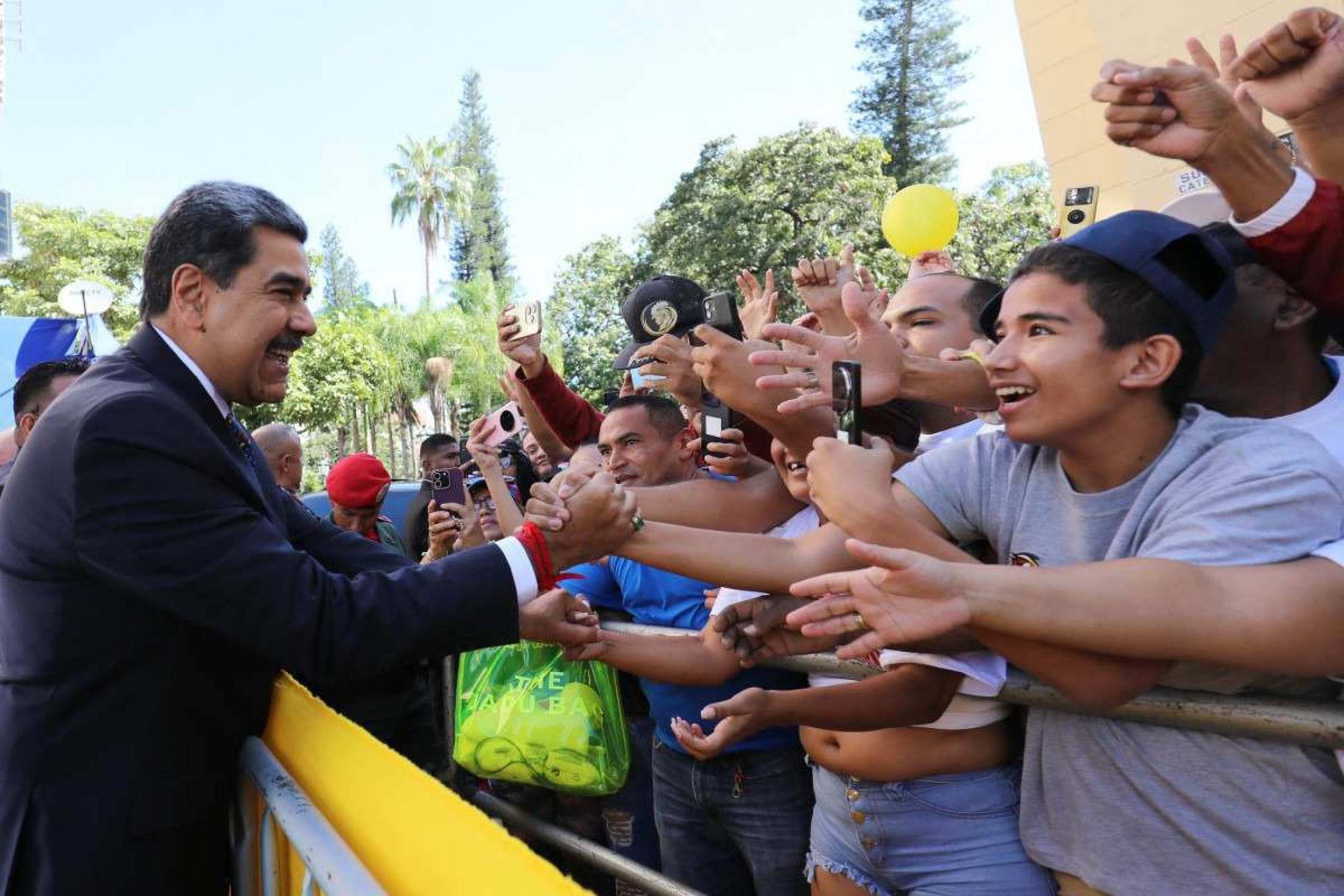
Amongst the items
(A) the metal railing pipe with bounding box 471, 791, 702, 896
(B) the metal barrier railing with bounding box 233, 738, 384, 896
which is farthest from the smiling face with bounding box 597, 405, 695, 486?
(B) the metal barrier railing with bounding box 233, 738, 384, 896

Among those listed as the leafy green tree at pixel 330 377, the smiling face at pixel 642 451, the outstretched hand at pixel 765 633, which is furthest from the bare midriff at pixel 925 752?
the leafy green tree at pixel 330 377

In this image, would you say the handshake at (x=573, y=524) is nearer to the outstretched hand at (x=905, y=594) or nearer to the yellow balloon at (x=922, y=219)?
the outstretched hand at (x=905, y=594)

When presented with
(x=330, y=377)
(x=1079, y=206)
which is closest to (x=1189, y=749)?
(x=1079, y=206)

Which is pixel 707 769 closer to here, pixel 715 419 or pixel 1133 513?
pixel 715 419

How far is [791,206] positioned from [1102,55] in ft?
42.5

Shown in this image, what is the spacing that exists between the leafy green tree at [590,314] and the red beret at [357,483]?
2692 centimetres

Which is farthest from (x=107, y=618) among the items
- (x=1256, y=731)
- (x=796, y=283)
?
(x=1256, y=731)

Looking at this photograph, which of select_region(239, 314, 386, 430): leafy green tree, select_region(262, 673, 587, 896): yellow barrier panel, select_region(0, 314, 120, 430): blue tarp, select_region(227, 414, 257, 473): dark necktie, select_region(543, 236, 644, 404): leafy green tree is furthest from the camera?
select_region(543, 236, 644, 404): leafy green tree

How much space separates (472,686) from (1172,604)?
221 centimetres

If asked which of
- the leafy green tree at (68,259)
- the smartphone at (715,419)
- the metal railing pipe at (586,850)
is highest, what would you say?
the leafy green tree at (68,259)

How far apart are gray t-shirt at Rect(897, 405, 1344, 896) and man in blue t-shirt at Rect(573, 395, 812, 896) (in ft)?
2.84

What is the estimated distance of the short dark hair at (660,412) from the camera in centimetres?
311

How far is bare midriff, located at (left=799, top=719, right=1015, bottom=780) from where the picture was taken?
1873 millimetres

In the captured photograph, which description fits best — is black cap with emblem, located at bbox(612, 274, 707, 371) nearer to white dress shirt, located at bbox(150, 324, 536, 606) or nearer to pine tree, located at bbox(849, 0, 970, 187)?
white dress shirt, located at bbox(150, 324, 536, 606)
